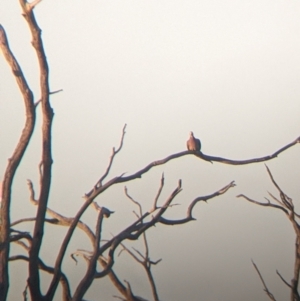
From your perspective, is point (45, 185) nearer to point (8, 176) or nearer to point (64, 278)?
point (8, 176)

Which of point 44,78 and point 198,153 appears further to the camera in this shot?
point 198,153

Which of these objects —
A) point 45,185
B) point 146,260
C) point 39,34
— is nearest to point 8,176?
point 45,185

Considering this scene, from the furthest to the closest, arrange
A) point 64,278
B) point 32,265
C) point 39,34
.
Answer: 1. point 64,278
2. point 32,265
3. point 39,34

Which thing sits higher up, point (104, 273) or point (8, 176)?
point (8, 176)

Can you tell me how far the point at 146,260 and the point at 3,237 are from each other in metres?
1.10

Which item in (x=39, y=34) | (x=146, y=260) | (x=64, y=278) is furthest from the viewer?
(x=146, y=260)

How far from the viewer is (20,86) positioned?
107cm

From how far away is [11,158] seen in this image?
1.15m

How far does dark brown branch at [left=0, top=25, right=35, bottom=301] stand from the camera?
1063 mm

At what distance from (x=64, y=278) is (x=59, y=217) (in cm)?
21

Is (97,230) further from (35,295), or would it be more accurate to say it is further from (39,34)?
(39,34)

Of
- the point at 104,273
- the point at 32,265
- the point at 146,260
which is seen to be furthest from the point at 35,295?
the point at 146,260

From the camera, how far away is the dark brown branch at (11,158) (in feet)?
3.49

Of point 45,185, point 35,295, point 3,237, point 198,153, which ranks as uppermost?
point 198,153
